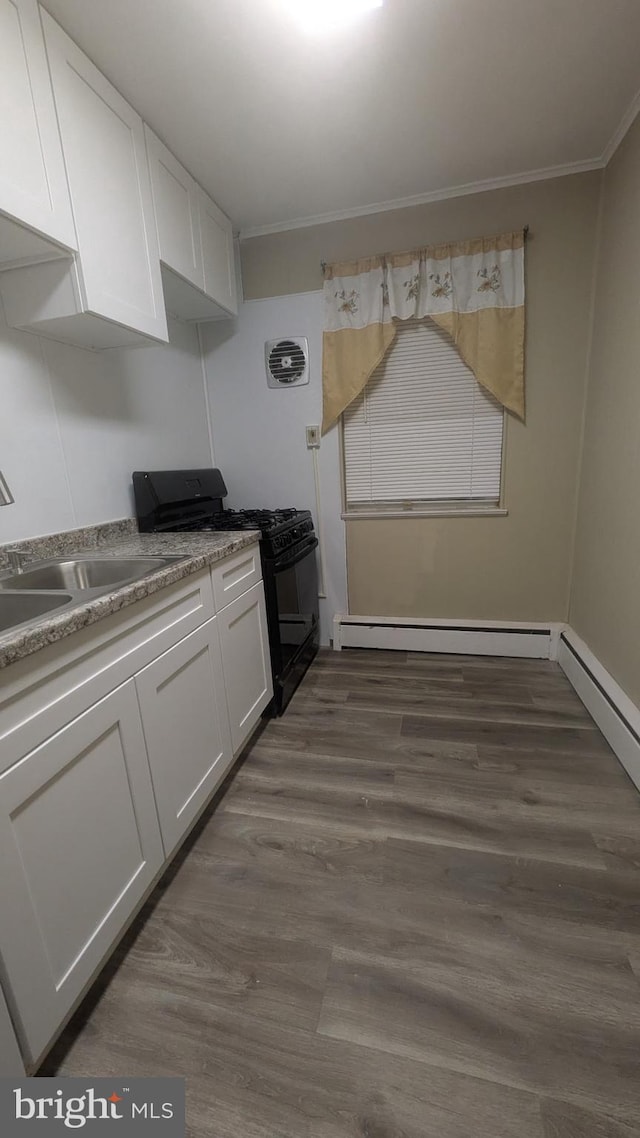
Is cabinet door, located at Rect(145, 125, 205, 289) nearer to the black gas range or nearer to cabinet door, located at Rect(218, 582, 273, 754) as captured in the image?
the black gas range

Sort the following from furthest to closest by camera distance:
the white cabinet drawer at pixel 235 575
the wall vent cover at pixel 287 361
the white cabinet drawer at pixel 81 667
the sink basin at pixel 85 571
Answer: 1. the wall vent cover at pixel 287 361
2. the white cabinet drawer at pixel 235 575
3. the sink basin at pixel 85 571
4. the white cabinet drawer at pixel 81 667

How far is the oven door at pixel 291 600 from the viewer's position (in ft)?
6.84

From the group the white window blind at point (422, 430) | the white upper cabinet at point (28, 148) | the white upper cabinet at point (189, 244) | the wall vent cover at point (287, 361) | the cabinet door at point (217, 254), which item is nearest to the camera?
the white upper cabinet at point (28, 148)

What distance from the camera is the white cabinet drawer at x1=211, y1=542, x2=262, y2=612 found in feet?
5.37

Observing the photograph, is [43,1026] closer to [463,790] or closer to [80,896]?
[80,896]

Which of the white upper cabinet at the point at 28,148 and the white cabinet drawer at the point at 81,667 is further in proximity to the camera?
the white upper cabinet at the point at 28,148

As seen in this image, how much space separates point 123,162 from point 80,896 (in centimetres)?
224

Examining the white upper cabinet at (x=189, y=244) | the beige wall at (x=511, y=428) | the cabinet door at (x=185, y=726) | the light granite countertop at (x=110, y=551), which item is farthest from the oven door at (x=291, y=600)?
the white upper cabinet at (x=189, y=244)

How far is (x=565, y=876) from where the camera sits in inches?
51.8

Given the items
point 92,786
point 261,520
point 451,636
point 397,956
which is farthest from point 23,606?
point 451,636

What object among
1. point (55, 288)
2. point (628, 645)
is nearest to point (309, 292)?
point (55, 288)

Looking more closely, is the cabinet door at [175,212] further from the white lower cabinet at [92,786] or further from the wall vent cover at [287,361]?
the white lower cabinet at [92,786]

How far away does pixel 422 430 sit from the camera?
2.55m

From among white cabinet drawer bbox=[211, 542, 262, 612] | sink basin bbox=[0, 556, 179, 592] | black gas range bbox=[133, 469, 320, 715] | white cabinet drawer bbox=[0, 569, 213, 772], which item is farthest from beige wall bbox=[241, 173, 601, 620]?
white cabinet drawer bbox=[0, 569, 213, 772]
